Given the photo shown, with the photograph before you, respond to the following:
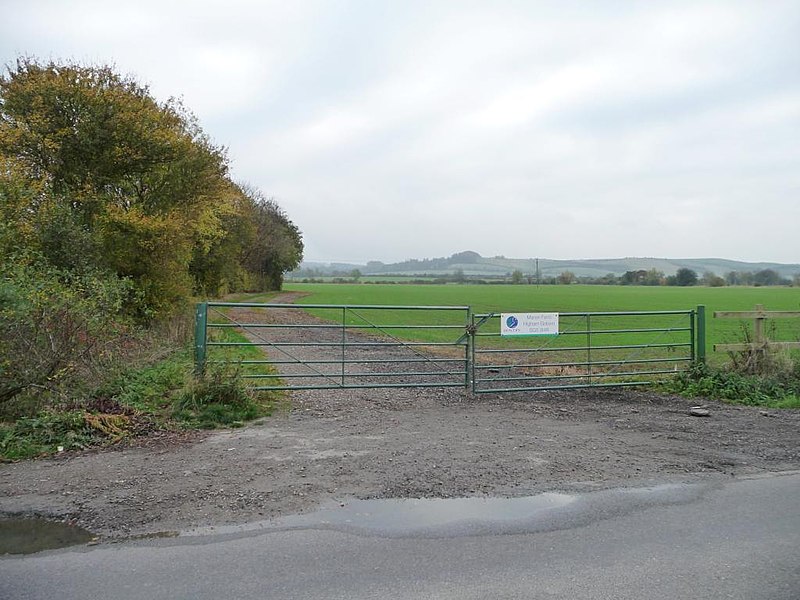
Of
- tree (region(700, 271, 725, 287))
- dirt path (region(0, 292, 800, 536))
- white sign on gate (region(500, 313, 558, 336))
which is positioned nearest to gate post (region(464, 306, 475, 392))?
white sign on gate (region(500, 313, 558, 336))

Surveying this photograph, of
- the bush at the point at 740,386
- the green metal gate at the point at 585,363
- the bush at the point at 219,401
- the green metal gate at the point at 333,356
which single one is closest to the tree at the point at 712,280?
the green metal gate at the point at 333,356

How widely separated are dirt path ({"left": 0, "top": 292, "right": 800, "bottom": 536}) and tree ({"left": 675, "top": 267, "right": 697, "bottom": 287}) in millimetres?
146976

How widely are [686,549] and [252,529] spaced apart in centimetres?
324

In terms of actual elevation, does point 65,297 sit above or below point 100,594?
above

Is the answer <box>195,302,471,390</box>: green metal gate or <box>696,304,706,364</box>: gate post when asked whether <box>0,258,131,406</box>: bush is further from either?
<box>696,304,706,364</box>: gate post

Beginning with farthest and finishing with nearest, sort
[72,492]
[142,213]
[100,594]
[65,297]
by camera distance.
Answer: [142,213] → [65,297] → [72,492] → [100,594]

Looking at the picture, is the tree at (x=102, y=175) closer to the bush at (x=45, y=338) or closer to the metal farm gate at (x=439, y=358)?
the metal farm gate at (x=439, y=358)

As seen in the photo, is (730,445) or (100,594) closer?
→ (100,594)

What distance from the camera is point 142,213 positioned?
20.5 meters

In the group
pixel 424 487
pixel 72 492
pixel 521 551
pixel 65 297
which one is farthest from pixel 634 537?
pixel 65 297

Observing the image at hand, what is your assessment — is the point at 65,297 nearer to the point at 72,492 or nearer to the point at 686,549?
the point at 72,492

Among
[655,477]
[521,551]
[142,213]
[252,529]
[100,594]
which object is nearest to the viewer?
[100,594]

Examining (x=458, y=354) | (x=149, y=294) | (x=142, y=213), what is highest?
(x=142, y=213)

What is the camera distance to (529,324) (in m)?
11.0
